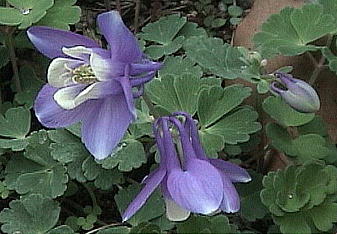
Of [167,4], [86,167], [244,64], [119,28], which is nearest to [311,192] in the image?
[244,64]

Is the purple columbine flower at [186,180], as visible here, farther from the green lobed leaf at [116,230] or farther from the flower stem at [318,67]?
the flower stem at [318,67]

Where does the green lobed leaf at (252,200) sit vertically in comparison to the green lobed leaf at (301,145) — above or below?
below

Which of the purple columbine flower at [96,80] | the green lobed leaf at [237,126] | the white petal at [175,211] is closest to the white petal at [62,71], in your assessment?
the purple columbine flower at [96,80]

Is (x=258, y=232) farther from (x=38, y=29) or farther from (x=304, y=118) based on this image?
(x=38, y=29)

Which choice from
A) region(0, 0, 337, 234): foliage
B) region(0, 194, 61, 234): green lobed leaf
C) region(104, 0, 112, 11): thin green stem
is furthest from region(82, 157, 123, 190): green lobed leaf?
region(104, 0, 112, 11): thin green stem

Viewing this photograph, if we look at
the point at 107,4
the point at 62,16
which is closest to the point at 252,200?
the point at 62,16
